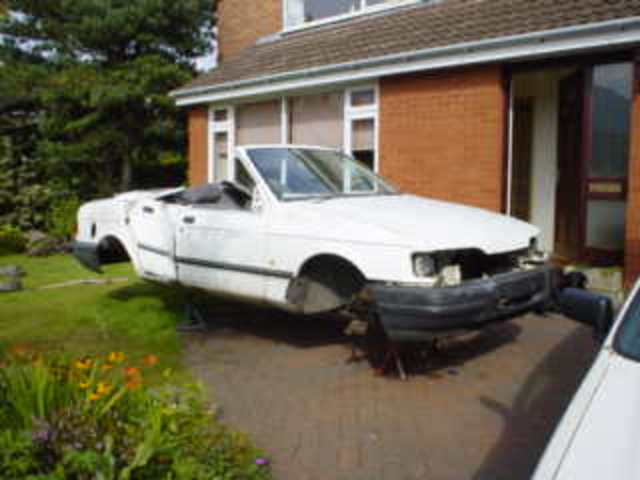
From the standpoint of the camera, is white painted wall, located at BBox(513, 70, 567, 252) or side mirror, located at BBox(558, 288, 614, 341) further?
white painted wall, located at BBox(513, 70, 567, 252)

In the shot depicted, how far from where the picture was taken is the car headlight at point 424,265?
3918 millimetres

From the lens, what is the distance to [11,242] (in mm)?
12062

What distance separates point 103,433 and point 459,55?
667 cm

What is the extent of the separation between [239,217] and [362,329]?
1.58 meters

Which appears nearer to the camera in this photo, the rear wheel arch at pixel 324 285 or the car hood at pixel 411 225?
the car hood at pixel 411 225

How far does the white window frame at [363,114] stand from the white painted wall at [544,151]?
7.10 ft

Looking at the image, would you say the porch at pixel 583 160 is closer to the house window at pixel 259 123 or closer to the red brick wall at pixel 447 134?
the red brick wall at pixel 447 134

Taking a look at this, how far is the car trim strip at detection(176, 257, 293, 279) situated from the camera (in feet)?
15.3

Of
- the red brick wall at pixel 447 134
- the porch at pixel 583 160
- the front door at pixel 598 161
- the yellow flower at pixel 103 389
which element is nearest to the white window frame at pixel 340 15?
the red brick wall at pixel 447 134

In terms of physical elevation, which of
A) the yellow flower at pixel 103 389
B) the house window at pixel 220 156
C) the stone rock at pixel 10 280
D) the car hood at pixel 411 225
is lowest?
the stone rock at pixel 10 280

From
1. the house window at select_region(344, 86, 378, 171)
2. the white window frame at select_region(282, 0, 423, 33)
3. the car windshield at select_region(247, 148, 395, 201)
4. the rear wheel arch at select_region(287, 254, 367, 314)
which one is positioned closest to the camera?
the rear wheel arch at select_region(287, 254, 367, 314)

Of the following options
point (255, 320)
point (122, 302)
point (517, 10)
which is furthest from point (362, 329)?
point (517, 10)

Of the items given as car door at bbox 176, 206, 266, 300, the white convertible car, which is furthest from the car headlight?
car door at bbox 176, 206, 266, 300

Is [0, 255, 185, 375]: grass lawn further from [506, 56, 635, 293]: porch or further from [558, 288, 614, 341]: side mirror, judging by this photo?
[506, 56, 635, 293]: porch
